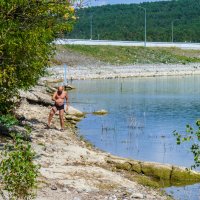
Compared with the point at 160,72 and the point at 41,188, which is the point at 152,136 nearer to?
the point at 41,188

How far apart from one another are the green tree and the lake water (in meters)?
5.18

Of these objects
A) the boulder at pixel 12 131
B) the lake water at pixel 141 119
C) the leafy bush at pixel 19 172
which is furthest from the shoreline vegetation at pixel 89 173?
the leafy bush at pixel 19 172

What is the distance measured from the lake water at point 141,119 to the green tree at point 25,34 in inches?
204

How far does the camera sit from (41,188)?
14.4 m

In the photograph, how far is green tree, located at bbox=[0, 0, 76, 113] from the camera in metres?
15.5

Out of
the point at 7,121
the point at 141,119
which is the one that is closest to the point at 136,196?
the point at 7,121

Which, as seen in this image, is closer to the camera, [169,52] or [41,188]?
[41,188]

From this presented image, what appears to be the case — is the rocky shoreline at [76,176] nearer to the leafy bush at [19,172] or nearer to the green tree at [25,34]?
the green tree at [25,34]

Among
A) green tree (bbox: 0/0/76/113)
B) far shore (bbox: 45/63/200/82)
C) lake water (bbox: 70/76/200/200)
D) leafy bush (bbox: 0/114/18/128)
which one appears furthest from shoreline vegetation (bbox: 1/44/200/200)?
far shore (bbox: 45/63/200/82)

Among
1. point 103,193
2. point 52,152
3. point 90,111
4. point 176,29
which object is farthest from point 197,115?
point 176,29

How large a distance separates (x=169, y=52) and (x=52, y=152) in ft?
328

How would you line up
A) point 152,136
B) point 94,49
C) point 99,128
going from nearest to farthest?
point 152,136 < point 99,128 < point 94,49

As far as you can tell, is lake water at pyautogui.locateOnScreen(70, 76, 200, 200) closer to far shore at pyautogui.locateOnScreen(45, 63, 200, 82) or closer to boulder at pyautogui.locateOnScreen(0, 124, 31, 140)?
boulder at pyautogui.locateOnScreen(0, 124, 31, 140)

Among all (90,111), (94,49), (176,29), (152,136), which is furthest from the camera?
(176,29)
